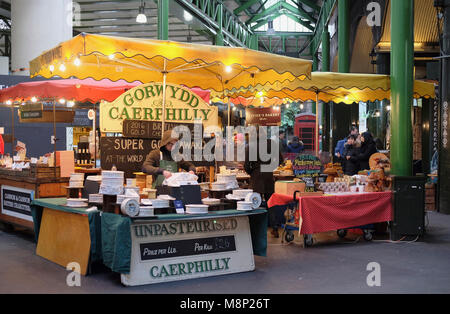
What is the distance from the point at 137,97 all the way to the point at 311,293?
4.23 m

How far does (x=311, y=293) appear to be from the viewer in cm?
568

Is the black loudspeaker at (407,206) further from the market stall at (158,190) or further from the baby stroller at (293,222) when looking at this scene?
the market stall at (158,190)

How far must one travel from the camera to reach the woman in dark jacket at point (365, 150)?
11.9 m

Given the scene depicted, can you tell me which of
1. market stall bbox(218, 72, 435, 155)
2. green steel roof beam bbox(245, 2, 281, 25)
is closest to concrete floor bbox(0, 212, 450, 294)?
market stall bbox(218, 72, 435, 155)

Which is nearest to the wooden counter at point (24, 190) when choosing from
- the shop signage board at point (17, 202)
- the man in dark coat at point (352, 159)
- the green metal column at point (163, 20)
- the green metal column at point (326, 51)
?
the shop signage board at point (17, 202)

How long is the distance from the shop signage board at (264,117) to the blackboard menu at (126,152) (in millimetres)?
4898

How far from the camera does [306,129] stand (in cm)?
3180

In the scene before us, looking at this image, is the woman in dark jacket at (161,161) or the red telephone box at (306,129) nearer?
the woman in dark jacket at (161,161)

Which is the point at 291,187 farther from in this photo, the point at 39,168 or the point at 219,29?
the point at 219,29

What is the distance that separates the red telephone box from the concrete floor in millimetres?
22710

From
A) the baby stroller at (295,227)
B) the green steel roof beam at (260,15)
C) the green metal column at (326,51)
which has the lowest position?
the baby stroller at (295,227)

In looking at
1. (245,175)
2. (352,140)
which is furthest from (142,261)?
(352,140)

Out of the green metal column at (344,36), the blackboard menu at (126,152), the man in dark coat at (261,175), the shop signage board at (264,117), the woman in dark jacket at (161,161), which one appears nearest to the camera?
the woman in dark jacket at (161,161)
